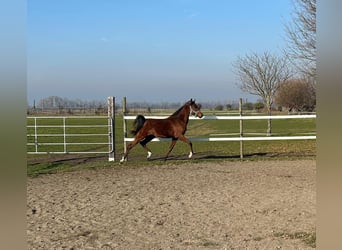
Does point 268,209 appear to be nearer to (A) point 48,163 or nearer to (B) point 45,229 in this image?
(B) point 45,229

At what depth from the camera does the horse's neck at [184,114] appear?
30.7 ft

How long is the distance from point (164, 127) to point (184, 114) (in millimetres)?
644

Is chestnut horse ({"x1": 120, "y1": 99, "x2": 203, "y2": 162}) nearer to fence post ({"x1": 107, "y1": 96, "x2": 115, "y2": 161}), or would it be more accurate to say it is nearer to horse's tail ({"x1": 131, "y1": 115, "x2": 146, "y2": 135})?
horse's tail ({"x1": 131, "y1": 115, "x2": 146, "y2": 135})

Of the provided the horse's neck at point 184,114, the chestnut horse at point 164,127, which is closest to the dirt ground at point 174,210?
the chestnut horse at point 164,127

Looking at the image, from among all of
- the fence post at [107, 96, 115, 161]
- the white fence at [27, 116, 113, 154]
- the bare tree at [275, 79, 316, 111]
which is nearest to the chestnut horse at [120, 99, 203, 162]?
the fence post at [107, 96, 115, 161]

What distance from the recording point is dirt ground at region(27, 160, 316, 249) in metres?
3.34

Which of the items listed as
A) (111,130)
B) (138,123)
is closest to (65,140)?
(111,130)

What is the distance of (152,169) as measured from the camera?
791 cm

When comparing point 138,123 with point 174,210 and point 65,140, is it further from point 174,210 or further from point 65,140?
point 65,140

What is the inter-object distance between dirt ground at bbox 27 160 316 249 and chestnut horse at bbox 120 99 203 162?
164 cm

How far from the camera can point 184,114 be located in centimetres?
938

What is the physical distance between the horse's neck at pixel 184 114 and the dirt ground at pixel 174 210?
209 centimetres

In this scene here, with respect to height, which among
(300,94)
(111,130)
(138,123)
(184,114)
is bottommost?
(111,130)
